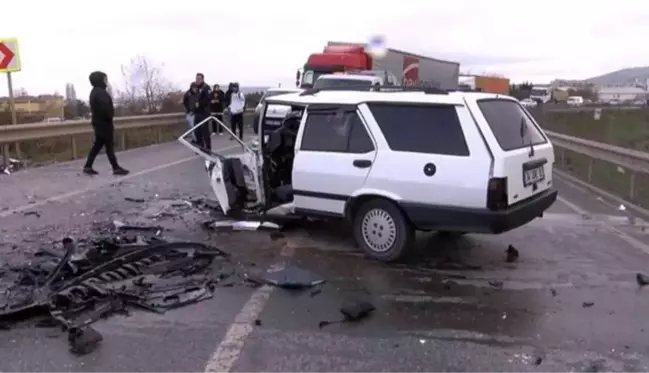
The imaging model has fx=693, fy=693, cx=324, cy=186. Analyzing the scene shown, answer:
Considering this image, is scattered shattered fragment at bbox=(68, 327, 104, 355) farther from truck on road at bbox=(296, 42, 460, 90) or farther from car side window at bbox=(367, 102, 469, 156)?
truck on road at bbox=(296, 42, 460, 90)

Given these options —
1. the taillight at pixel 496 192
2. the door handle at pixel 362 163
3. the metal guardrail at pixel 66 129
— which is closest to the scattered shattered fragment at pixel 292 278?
the door handle at pixel 362 163

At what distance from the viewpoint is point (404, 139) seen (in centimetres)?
683

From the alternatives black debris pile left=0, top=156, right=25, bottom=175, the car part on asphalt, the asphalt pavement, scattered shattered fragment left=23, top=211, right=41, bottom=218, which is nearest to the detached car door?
the asphalt pavement

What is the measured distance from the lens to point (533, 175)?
6914 mm

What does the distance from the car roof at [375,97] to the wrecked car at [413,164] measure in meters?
0.01

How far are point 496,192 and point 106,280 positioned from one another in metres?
3.54

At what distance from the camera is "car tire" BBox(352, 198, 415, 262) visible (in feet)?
22.3

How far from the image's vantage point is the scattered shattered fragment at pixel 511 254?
7086 mm

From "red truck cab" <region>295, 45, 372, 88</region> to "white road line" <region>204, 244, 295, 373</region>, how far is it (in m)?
18.4

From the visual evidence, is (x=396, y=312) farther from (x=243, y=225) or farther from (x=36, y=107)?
(x=36, y=107)

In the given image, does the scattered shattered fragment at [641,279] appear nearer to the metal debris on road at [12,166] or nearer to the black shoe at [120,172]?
the black shoe at [120,172]

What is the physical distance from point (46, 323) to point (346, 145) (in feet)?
11.2

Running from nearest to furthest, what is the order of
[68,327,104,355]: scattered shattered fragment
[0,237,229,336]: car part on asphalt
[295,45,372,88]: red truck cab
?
[68,327,104,355]: scattered shattered fragment, [0,237,229,336]: car part on asphalt, [295,45,372,88]: red truck cab

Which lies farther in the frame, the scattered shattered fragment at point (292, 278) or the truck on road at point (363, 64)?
the truck on road at point (363, 64)
